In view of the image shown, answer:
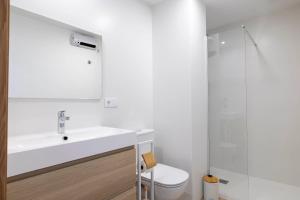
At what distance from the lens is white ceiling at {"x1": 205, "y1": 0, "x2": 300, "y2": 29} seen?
2.24 m

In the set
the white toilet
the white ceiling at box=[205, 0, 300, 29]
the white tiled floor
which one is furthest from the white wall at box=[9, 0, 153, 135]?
the white tiled floor

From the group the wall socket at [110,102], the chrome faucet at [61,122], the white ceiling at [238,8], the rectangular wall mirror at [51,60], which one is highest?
the white ceiling at [238,8]

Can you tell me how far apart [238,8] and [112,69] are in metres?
1.92

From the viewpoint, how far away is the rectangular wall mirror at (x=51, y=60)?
124 centimetres

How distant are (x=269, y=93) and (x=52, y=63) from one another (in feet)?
8.95

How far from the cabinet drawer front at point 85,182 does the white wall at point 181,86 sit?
0.84 meters

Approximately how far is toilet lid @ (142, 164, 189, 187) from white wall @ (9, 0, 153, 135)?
57 cm

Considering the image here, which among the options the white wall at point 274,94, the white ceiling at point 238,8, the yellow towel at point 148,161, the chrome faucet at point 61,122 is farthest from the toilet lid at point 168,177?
the white ceiling at point 238,8

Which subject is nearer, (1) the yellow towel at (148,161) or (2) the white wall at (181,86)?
(1) the yellow towel at (148,161)

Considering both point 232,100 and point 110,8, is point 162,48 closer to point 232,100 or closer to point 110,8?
point 110,8

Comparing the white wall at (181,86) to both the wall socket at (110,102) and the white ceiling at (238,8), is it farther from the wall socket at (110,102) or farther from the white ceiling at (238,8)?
the wall socket at (110,102)

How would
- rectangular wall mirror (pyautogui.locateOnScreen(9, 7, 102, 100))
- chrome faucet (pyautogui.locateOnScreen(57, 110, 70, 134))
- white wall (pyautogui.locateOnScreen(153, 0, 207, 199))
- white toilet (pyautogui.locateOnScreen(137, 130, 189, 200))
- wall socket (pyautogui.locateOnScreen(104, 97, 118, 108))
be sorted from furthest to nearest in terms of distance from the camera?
1. white wall (pyautogui.locateOnScreen(153, 0, 207, 199))
2. wall socket (pyautogui.locateOnScreen(104, 97, 118, 108))
3. white toilet (pyautogui.locateOnScreen(137, 130, 189, 200))
4. chrome faucet (pyautogui.locateOnScreen(57, 110, 70, 134))
5. rectangular wall mirror (pyautogui.locateOnScreen(9, 7, 102, 100))

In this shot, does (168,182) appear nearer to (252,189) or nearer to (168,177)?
(168,177)

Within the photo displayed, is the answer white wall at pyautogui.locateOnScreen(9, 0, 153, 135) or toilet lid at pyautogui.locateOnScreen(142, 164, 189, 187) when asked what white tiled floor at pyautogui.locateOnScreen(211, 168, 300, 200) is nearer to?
toilet lid at pyautogui.locateOnScreen(142, 164, 189, 187)
